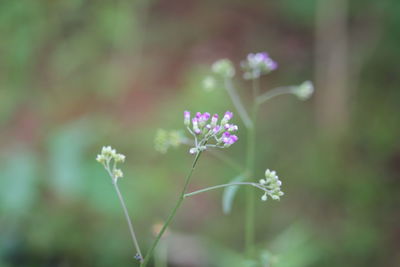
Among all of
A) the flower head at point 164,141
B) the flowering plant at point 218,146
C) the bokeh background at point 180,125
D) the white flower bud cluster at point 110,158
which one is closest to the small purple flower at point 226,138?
the flowering plant at point 218,146

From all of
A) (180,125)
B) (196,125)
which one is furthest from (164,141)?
(180,125)

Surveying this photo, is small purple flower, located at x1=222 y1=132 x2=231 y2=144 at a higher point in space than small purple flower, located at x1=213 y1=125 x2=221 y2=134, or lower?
lower

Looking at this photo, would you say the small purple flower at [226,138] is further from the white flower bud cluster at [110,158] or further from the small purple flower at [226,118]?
the white flower bud cluster at [110,158]

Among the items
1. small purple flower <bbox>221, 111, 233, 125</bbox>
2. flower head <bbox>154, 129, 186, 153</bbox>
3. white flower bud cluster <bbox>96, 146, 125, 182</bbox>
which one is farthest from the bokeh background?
small purple flower <bbox>221, 111, 233, 125</bbox>

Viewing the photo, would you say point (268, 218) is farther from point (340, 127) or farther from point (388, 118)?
point (388, 118)

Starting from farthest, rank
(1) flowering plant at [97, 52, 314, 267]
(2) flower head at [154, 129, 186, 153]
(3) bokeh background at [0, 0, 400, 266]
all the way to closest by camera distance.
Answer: (3) bokeh background at [0, 0, 400, 266]
(2) flower head at [154, 129, 186, 153]
(1) flowering plant at [97, 52, 314, 267]

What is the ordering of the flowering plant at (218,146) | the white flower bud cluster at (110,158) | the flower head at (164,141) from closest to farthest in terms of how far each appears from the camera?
1. the flowering plant at (218,146)
2. the white flower bud cluster at (110,158)
3. the flower head at (164,141)

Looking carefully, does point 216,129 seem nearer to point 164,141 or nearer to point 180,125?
point 164,141

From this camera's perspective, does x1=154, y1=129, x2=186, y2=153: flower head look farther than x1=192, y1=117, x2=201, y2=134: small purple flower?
Yes

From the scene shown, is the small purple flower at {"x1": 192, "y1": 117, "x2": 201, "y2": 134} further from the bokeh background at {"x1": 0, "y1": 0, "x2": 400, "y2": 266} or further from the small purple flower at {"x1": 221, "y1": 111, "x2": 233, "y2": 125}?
the bokeh background at {"x1": 0, "y1": 0, "x2": 400, "y2": 266}
